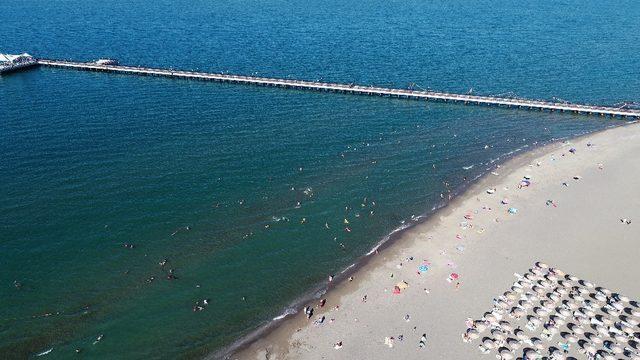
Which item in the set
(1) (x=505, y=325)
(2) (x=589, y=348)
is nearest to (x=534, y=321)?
(1) (x=505, y=325)

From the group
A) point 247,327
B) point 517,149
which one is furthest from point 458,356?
point 517,149

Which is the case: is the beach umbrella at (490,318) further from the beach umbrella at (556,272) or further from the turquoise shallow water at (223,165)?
the turquoise shallow water at (223,165)

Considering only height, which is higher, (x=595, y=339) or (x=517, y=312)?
(x=517, y=312)

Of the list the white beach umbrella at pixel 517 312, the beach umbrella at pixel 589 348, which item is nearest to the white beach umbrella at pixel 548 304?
the white beach umbrella at pixel 517 312

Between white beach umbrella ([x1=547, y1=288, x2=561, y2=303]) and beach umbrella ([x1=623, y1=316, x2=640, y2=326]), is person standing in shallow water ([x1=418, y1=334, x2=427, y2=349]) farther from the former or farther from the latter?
beach umbrella ([x1=623, y1=316, x2=640, y2=326])

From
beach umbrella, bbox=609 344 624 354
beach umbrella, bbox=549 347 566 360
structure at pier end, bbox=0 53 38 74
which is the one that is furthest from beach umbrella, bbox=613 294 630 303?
structure at pier end, bbox=0 53 38 74

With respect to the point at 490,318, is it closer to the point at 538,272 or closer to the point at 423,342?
the point at 423,342

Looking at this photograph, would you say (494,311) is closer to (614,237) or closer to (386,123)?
(614,237)
